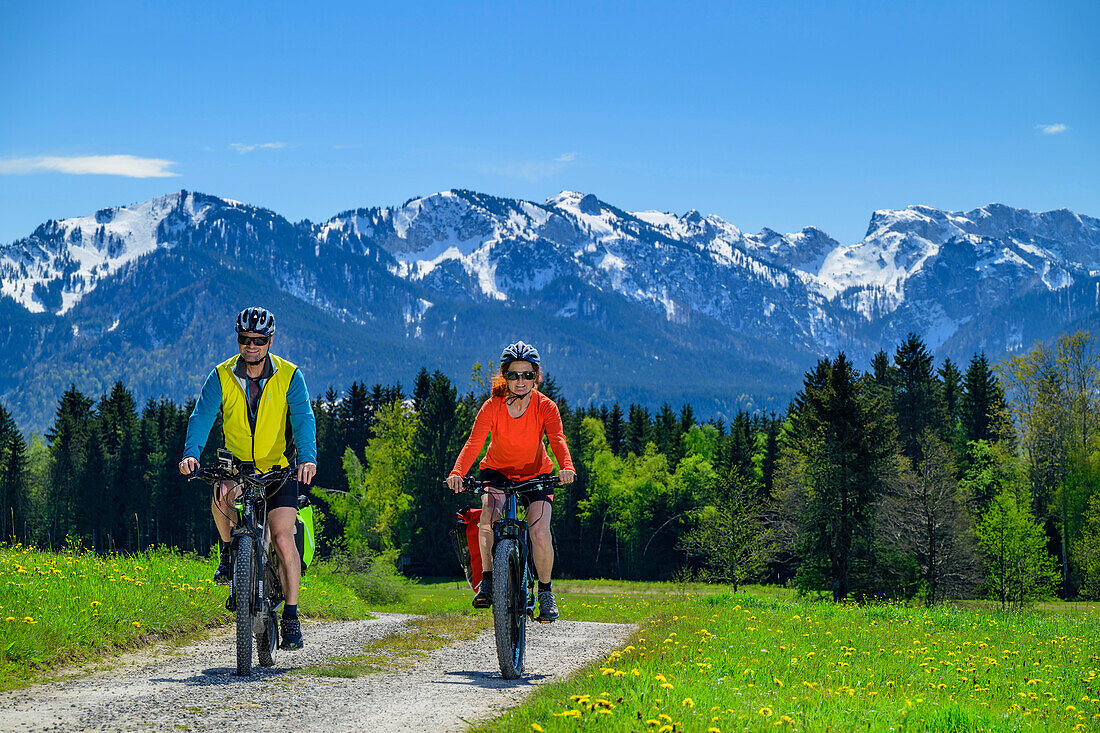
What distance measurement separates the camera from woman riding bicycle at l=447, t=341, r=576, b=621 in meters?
10.1

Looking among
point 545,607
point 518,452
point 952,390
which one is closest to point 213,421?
point 518,452

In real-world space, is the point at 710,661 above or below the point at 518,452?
below

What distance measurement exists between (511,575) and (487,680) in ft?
3.46

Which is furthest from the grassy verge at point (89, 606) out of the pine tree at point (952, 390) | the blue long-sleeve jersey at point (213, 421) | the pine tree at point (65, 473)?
the pine tree at point (65, 473)

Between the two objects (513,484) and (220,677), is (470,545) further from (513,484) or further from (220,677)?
(220,677)

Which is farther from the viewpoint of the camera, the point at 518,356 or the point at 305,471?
the point at 518,356

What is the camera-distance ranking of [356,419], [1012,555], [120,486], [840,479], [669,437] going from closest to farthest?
[840,479] < [1012,555] < [120,486] < [669,437] < [356,419]

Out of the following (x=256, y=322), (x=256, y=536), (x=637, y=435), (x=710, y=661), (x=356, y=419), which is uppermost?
(x=356, y=419)

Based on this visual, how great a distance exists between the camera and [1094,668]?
1312 cm

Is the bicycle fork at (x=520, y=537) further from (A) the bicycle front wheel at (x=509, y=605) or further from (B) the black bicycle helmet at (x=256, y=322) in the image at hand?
(B) the black bicycle helmet at (x=256, y=322)

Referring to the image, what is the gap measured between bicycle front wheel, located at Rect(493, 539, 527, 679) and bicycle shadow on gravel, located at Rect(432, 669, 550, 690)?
0.37ft

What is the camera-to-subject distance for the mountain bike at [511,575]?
962 cm

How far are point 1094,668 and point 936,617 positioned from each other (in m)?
7.47

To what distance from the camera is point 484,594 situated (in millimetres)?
10070
